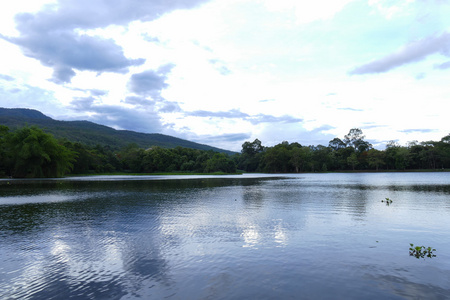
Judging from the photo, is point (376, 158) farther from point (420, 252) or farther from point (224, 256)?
point (224, 256)

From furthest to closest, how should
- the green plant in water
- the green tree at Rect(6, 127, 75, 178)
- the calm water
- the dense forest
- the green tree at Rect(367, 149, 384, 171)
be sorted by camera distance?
1. the green tree at Rect(367, 149, 384, 171)
2. the dense forest
3. the green tree at Rect(6, 127, 75, 178)
4. the green plant in water
5. the calm water

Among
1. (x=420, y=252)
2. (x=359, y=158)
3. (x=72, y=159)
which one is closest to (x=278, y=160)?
(x=359, y=158)

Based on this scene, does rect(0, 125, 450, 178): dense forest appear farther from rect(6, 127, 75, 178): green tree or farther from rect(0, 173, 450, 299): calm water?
rect(0, 173, 450, 299): calm water

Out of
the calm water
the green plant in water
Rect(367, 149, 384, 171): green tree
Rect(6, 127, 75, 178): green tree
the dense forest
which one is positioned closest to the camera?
the calm water

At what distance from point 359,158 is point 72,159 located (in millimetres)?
147509

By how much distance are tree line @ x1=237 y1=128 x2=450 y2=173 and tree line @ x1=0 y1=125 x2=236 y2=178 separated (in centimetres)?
3184

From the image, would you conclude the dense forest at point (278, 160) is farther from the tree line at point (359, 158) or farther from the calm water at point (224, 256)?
the calm water at point (224, 256)

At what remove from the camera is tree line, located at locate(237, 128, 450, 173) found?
141m

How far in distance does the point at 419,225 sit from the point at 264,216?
404 inches

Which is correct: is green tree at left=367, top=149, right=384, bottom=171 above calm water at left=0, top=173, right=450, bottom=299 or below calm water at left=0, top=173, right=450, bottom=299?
above

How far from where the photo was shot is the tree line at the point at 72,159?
84000mm

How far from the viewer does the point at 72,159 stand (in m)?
109

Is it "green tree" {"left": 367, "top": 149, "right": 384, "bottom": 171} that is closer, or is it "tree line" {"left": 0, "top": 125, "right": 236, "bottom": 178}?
"tree line" {"left": 0, "top": 125, "right": 236, "bottom": 178}

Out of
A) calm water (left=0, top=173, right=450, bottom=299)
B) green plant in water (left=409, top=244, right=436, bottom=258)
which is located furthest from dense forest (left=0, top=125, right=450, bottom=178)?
green plant in water (left=409, top=244, right=436, bottom=258)
